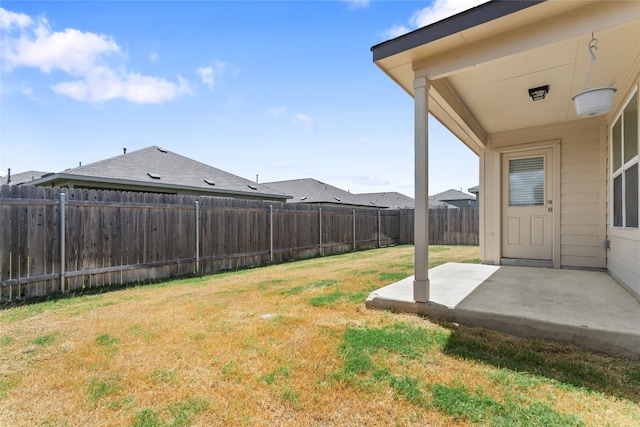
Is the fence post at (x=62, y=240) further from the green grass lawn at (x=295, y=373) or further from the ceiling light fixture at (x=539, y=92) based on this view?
the ceiling light fixture at (x=539, y=92)

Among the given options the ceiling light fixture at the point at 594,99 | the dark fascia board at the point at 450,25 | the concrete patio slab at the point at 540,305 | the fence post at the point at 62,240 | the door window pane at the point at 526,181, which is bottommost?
the concrete patio slab at the point at 540,305

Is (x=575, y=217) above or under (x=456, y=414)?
above

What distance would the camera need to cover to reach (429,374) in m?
2.02

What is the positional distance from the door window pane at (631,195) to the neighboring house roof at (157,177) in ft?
33.9

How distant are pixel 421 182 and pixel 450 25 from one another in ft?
4.65

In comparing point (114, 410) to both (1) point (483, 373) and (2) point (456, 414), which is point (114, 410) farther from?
(1) point (483, 373)

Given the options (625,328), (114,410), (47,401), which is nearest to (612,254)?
(625,328)

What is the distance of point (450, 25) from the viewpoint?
274 cm

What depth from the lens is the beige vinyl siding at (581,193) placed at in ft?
16.1

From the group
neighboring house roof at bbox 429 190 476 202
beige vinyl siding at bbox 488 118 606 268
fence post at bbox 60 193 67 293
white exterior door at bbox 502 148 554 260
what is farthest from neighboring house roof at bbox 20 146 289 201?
neighboring house roof at bbox 429 190 476 202

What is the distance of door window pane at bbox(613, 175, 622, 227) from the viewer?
3.92 m

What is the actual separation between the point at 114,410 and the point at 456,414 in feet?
6.09

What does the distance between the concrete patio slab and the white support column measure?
228mm

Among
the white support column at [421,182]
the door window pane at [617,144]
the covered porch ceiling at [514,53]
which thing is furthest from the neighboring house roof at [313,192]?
the white support column at [421,182]
